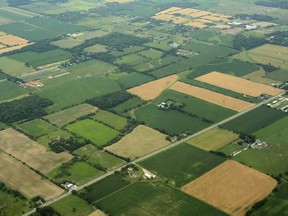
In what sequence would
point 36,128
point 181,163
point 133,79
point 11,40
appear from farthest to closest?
point 11,40
point 133,79
point 36,128
point 181,163

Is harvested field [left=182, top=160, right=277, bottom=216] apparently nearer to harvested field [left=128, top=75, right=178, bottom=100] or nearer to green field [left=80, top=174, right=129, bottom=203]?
green field [left=80, top=174, right=129, bottom=203]

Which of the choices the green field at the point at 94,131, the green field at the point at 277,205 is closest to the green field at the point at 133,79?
the green field at the point at 94,131

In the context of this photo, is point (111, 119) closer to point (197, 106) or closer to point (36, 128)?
point (36, 128)

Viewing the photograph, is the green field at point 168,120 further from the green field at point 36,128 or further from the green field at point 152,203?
the green field at point 152,203

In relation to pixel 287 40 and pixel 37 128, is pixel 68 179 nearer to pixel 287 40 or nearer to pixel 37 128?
pixel 37 128

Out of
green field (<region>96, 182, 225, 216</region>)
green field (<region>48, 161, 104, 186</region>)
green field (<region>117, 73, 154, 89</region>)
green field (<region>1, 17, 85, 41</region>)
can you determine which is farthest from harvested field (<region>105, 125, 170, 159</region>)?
green field (<region>1, 17, 85, 41</region>)

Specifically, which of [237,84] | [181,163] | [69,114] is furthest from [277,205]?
[237,84]
